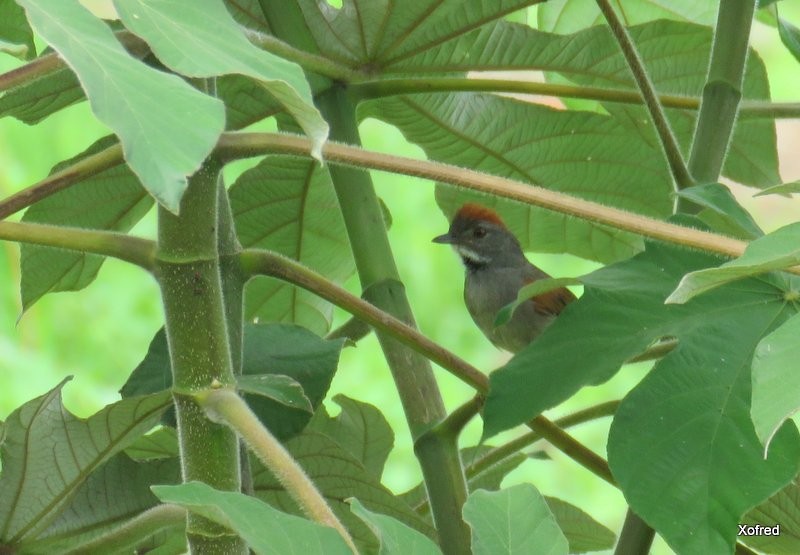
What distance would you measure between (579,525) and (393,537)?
0.84m

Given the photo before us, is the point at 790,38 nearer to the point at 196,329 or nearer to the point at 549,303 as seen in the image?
the point at 196,329

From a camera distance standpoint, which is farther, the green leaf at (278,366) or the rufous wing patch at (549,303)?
the rufous wing patch at (549,303)

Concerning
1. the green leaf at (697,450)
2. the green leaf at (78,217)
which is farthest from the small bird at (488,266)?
the green leaf at (697,450)

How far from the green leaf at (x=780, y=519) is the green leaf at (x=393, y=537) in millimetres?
662

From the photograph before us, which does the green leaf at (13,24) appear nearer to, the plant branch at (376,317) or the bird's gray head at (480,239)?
the plant branch at (376,317)

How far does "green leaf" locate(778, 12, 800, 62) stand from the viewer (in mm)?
1253

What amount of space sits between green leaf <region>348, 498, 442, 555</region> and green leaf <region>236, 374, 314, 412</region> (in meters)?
0.28

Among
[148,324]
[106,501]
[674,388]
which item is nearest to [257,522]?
[674,388]

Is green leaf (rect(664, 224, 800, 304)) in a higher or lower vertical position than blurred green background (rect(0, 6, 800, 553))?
lower

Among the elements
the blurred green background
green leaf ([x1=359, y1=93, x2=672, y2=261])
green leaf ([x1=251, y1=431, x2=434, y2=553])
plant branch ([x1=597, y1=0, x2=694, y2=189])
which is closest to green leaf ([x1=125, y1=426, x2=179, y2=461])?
green leaf ([x1=251, y1=431, x2=434, y2=553])

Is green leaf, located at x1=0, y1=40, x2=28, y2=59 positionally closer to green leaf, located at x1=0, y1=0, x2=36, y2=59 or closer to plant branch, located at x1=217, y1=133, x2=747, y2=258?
plant branch, located at x1=217, y1=133, x2=747, y2=258

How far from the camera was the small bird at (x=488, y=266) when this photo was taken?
2.50 meters

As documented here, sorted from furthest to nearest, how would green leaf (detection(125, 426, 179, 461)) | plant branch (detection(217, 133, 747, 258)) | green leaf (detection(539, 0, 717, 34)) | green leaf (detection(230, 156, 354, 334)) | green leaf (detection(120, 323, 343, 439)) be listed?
green leaf (detection(539, 0, 717, 34)) → green leaf (detection(230, 156, 354, 334)) → green leaf (detection(125, 426, 179, 461)) → green leaf (detection(120, 323, 343, 439)) → plant branch (detection(217, 133, 747, 258))

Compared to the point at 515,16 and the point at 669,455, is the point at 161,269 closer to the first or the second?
the point at 669,455
